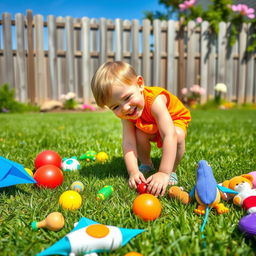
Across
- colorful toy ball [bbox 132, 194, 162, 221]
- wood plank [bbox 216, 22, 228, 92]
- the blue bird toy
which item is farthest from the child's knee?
wood plank [bbox 216, 22, 228, 92]

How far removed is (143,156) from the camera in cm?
224

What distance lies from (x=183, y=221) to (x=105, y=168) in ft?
3.41

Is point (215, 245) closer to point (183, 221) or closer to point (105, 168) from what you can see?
point (183, 221)

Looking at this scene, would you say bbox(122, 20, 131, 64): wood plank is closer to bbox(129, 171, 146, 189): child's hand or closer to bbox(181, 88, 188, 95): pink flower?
bbox(181, 88, 188, 95): pink flower

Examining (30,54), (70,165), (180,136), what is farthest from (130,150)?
(30,54)

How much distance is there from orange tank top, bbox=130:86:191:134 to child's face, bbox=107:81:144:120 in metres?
0.09

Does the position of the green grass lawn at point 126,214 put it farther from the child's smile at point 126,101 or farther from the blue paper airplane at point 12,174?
the child's smile at point 126,101

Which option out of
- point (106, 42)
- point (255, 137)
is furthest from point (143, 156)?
point (106, 42)

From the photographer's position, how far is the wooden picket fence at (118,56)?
A: 785 cm

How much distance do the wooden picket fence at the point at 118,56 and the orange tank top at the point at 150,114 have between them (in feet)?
20.7

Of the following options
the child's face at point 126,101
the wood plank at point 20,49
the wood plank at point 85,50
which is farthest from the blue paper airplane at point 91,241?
the wood plank at point 20,49

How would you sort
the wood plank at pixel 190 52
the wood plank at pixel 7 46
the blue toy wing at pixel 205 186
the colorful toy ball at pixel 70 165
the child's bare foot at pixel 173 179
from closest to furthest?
the blue toy wing at pixel 205 186 < the child's bare foot at pixel 173 179 < the colorful toy ball at pixel 70 165 < the wood plank at pixel 7 46 < the wood plank at pixel 190 52

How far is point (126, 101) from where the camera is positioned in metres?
1.78

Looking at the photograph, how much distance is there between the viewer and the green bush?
750 cm
